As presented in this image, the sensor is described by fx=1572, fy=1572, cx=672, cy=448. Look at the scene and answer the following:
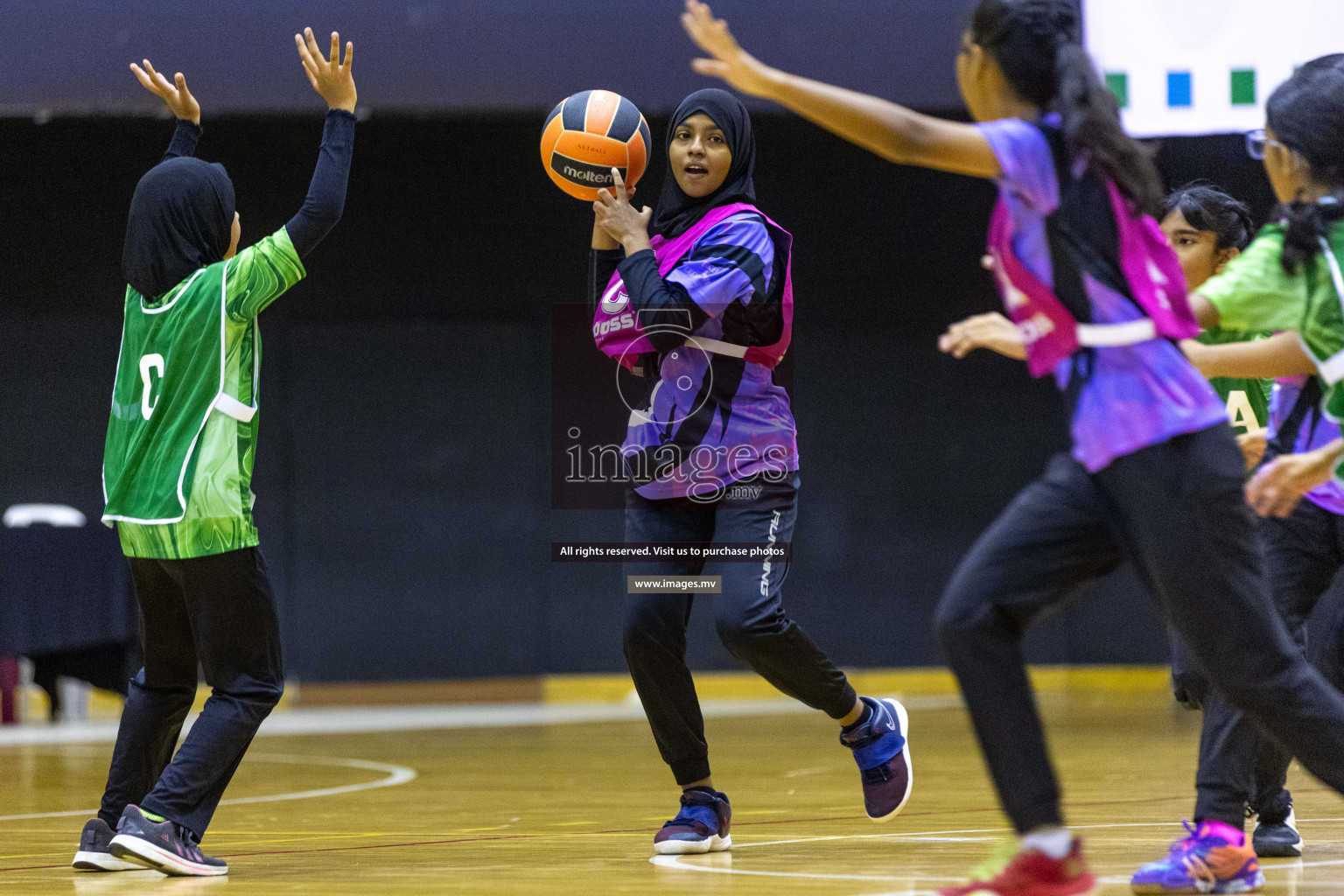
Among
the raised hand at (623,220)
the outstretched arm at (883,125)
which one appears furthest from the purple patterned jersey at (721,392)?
the outstretched arm at (883,125)

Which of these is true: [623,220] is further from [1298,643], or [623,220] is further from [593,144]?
[1298,643]

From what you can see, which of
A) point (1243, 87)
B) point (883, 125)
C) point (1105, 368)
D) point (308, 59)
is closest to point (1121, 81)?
point (1243, 87)

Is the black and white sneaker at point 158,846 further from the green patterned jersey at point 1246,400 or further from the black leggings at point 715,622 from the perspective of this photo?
the green patterned jersey at point 1246,400

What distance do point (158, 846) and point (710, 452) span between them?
1.57m

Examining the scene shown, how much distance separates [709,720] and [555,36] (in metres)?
4.27

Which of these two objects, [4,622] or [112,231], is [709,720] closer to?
[4,622]

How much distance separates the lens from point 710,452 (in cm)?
385

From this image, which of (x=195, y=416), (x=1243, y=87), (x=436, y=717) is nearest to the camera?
(x=195, y=416)

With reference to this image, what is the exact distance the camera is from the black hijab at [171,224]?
151 inches

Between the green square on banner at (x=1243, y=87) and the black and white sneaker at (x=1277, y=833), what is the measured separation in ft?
17.6

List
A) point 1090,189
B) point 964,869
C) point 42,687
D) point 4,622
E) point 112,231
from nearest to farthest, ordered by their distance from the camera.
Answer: point 1090,189 → point 964,869 → point 4,622 → point 42,687 → point 112,231

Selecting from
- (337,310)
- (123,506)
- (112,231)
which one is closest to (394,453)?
(337,310)

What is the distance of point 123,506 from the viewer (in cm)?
380

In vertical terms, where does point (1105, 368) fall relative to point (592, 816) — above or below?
above
